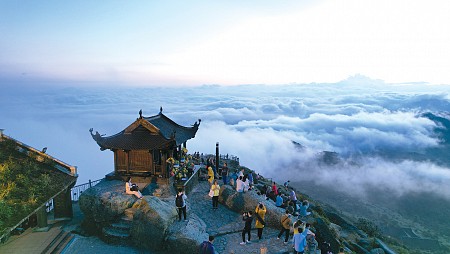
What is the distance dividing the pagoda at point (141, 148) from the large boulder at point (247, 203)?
4.72 metres

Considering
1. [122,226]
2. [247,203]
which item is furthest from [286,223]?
[122,226]

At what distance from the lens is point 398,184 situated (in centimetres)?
8356

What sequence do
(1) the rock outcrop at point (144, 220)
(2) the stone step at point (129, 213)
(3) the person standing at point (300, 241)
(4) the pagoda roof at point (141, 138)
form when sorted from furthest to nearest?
(4) the pagoda roof at point (141, 138) < (2) the stone step at point (129, 213) < (1) the rock outcrop at point (144, 220) < (3) the person standing at point (300, 241)

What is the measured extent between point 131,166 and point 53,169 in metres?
5.29

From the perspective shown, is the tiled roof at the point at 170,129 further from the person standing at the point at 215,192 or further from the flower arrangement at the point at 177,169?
the person standing at the point at 215,192

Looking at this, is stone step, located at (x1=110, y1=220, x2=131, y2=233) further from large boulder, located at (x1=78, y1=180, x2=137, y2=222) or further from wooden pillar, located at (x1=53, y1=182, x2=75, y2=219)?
wooden pillar, located at (x1=53, y1=182, x2=75, y2=219)

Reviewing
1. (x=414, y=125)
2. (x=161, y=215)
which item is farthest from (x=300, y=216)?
(x=414, y=125)

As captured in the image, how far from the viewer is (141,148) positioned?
70.0 ft

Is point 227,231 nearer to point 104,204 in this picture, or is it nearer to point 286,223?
point 286,223

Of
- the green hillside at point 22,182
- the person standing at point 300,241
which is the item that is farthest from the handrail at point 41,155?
the person standing at point 300,241

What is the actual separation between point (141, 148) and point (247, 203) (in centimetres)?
861

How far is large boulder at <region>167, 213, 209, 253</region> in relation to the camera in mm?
14836

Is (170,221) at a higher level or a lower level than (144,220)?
lower

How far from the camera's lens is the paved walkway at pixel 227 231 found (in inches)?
607
